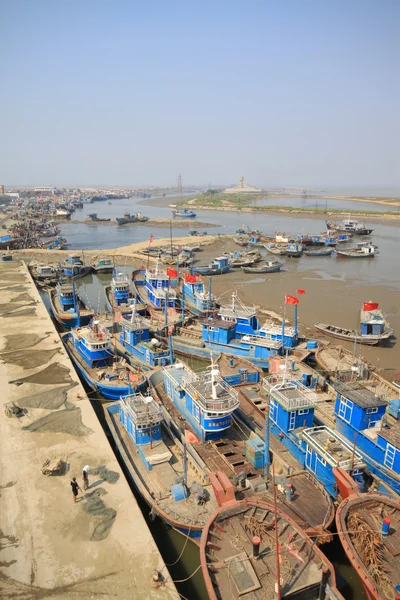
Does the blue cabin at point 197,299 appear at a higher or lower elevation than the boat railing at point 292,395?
lower

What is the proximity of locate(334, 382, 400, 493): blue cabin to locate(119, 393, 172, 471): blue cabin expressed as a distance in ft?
30.8

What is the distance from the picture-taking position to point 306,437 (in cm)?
1947

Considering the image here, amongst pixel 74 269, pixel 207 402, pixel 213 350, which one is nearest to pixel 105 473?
pixel 207 402

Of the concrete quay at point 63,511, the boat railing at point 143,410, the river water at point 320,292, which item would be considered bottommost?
the river water at point 320,292

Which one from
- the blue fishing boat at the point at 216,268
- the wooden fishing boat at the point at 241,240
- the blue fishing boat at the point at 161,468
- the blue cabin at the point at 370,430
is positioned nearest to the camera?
the blue fishing boat at the point at 161,468

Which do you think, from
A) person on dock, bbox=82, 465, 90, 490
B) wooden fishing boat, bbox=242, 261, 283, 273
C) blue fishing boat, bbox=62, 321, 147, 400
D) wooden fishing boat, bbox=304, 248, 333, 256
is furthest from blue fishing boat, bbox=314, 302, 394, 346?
wooden fishing boat, bbox=304, 248, 333, 256

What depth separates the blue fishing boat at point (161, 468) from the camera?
16.8 m

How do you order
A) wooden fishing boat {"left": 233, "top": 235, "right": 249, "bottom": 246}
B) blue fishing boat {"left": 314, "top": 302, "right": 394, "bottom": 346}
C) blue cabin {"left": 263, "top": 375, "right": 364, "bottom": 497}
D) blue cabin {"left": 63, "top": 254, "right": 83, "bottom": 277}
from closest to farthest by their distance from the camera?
1. blue cabin {"left": 263, "top": 375, "right": 364, "bottom": 497}
2. blue fishing boat {"left": 314, "top": 302, "right": 394, "bottom": 346}
3. blue cabin {"left": 63, "top": 254, "right": 83, "bottom": 277}
4. wooden fishing boat {"left": 233, "top": 235, "right": 249, "bottom": 246}

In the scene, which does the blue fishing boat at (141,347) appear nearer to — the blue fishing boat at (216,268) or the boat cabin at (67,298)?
the boat cabin at (67,298)

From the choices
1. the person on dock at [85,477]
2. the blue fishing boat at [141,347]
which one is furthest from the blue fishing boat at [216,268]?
the person on dock at [85,477]

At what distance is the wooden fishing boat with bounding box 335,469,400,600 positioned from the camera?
42.9ft

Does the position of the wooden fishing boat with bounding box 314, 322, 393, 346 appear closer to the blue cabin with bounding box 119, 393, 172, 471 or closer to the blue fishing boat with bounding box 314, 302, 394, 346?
the blue fishing boat with bounding box 314, 302, 394, 346

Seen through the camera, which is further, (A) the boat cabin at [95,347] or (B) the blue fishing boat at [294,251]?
(B) the blue fishing boat at [294,251]

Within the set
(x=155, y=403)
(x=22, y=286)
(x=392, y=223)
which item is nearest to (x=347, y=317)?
(x=155, y=403)
